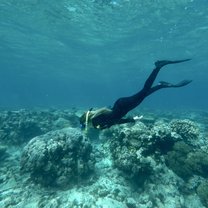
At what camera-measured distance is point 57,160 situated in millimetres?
9977

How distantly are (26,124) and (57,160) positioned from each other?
7.68 m

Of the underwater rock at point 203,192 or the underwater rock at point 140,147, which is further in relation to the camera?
the underwater rock at point 140,147

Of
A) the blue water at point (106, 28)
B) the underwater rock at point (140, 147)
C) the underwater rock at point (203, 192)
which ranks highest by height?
the blue water at point (106, 28)

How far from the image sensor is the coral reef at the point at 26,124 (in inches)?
627

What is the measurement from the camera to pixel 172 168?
10289 mm

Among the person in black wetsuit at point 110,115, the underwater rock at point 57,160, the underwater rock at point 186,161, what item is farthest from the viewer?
the underwater rock at point 186,161

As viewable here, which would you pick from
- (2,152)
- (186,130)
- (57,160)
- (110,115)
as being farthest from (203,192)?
(2,152)

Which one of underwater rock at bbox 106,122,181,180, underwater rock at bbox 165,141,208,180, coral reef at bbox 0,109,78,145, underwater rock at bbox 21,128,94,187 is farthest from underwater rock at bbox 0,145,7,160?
underwater rock at bbox 165,141,208,180

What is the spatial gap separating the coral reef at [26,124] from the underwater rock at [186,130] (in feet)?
27.6

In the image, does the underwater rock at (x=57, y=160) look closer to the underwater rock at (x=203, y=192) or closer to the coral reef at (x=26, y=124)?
the underwater rock at (x=203, y=192)

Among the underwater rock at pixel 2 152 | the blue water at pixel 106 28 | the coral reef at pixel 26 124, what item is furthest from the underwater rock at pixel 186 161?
the blue water at pixel 106 28

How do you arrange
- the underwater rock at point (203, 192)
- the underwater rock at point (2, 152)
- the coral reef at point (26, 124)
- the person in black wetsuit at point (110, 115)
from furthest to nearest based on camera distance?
the coral reef at point (26, 124), the underwater rock at point (2, 152), the underwater rock at point (203, 192), the person in black wetsuit at point (110, 115)

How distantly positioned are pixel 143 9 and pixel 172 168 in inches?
776

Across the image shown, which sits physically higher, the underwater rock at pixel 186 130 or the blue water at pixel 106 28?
the blue water at pixel 106 28
